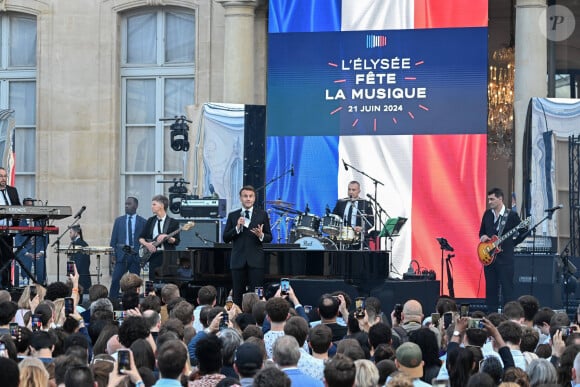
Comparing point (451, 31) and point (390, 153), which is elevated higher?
point (451, 31)

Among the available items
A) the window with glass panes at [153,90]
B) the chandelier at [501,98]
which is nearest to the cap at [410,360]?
the window with glass panes at [153,90]

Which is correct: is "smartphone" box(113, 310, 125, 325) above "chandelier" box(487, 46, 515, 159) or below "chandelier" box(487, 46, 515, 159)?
below

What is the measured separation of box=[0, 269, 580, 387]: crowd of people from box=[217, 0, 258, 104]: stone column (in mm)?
11544

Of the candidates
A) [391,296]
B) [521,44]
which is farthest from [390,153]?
[391,296]

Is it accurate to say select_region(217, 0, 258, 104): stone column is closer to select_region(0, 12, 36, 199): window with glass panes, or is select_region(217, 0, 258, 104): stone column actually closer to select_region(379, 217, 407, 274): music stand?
select_region(379, 217, 407, 274): music stand

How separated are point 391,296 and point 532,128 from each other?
501 cm

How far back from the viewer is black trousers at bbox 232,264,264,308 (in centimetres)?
1667

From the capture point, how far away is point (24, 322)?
11086 mm

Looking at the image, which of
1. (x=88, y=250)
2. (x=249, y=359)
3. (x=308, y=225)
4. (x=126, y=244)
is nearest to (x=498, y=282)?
(x=308, y=225)

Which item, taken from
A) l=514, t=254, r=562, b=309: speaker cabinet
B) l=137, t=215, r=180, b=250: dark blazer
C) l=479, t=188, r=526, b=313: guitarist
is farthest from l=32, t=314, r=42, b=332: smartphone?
l=514, t=254, r=562, b=309: speaker cabinet

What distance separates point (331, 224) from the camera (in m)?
19.7

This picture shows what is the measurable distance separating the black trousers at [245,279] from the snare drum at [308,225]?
305cm

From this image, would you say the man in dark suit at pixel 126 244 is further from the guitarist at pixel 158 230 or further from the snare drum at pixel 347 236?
the snare drum at pixel 347 236

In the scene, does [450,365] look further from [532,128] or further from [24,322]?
[532,128]
